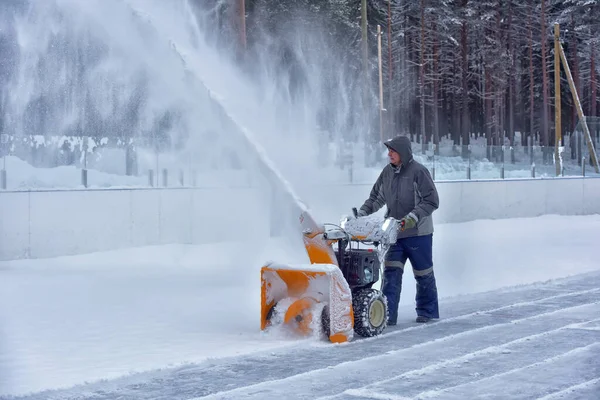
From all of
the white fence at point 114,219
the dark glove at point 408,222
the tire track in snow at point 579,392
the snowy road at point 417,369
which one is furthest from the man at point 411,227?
the white fence at point 114,219

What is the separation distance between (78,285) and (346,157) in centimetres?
1197

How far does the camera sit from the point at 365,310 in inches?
314

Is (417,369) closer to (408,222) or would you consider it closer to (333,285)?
(333,285)

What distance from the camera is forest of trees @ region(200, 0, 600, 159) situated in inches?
2227

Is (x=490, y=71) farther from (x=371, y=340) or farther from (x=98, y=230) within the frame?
(x=371, y=340)

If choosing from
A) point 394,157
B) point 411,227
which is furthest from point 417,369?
point 394,157

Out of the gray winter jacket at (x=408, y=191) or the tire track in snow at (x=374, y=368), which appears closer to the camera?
the tire track in snow at (x=374, y=368)

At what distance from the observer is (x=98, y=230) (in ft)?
49.0

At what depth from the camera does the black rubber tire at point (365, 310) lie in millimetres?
7988

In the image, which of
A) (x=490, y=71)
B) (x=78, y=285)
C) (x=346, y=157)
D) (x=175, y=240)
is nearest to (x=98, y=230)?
(x=175, y=240)

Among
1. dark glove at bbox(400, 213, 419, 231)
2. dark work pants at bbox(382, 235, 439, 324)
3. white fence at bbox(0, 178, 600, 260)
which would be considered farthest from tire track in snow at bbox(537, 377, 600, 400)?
white fence at bbox(0, 178, 600, 260)

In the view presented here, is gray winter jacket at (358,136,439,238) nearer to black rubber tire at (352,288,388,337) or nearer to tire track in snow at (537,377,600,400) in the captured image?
black rubber tire at (352,288,388,337)

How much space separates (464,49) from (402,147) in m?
55.8

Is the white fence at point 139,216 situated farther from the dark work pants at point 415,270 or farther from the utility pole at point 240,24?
the dark work pants at point 415,270
